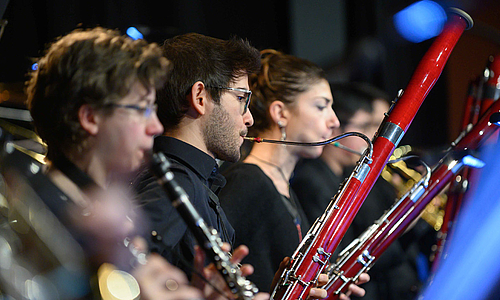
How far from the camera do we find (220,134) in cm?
149

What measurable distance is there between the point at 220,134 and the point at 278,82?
649 millimetres

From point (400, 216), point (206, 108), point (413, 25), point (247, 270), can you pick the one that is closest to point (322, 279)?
point (400, 216)

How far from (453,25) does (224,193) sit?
3.05 ft

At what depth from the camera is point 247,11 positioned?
144 inches

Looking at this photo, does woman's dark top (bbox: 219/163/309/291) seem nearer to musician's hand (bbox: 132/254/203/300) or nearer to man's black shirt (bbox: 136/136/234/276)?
man's black shirt (bbox: 136/136/234/276)

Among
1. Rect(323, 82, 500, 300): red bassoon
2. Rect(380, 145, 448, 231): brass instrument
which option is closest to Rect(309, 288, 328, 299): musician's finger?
Rect(323, 82, 500, 300): red bassoon

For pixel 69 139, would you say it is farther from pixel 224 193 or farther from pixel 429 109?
pixel 429 109

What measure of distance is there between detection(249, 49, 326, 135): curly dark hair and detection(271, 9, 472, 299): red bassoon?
56 cm

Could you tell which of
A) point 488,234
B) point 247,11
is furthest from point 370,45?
point 488,234

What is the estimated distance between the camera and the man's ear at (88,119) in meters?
1.03

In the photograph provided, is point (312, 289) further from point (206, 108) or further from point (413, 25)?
point (413, 25)

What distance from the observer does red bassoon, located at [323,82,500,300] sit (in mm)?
1637

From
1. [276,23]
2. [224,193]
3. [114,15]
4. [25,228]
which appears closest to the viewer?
[25,228]

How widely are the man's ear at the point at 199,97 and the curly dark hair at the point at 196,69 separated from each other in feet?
0.05
